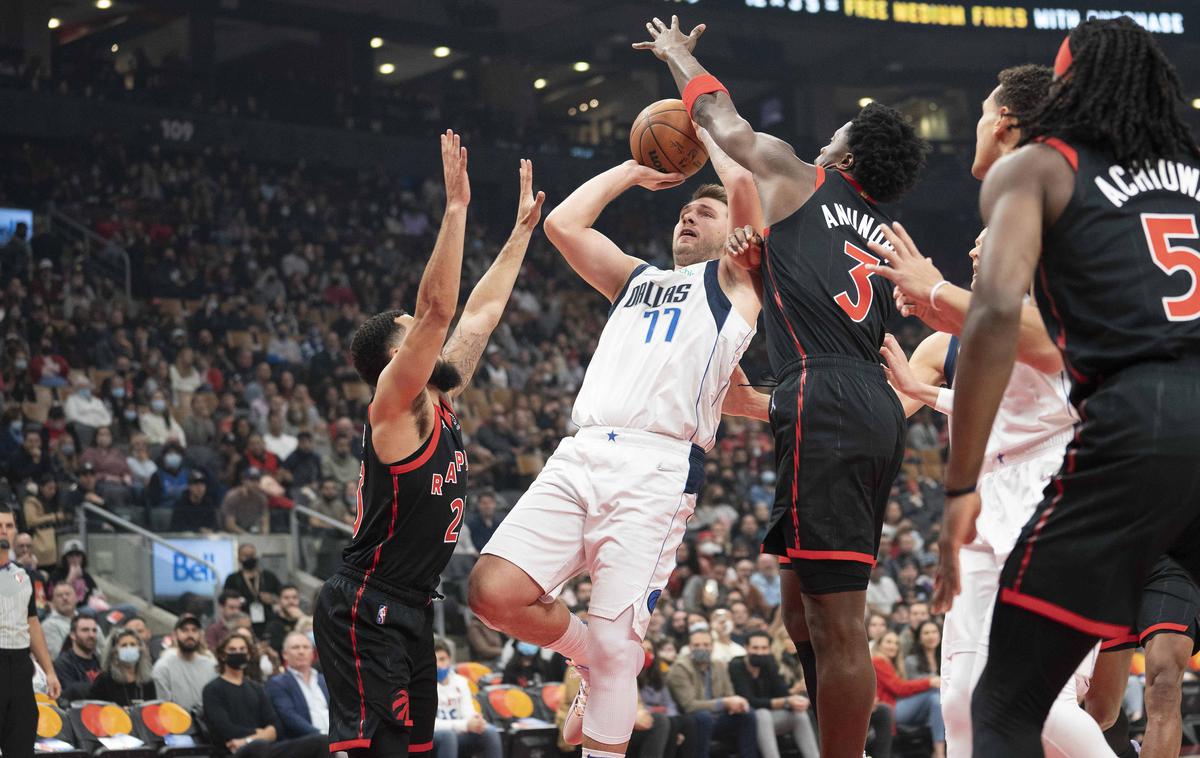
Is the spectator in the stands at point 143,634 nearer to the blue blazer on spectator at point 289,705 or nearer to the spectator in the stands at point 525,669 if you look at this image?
the blue blazer on spectator at point 289,705

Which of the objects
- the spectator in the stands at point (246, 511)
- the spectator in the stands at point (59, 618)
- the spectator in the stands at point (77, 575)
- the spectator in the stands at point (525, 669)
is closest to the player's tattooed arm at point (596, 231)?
the spectator in the stands at point (525, 669)

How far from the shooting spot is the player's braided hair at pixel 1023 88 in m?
4.20

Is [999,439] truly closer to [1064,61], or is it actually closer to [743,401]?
[743,401]

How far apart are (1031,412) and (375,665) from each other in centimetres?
268

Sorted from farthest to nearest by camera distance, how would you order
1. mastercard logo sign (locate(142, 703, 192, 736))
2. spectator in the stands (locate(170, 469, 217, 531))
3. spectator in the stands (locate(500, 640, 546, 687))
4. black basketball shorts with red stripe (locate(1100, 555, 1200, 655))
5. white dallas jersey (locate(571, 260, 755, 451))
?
spectator in the stands (locate(170, 469, 217, 531)) → spectator in the stands (locate(500, 640, 546, 687)) → mastercard logo sign (locate(142, 703, 192, 736)) → black basketball shorts with red stripe (locate(1100, 555, 1200, 655)) → white dallas jersey (locate(571, 260, 755, 451))

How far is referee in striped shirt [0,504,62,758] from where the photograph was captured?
8.66 m

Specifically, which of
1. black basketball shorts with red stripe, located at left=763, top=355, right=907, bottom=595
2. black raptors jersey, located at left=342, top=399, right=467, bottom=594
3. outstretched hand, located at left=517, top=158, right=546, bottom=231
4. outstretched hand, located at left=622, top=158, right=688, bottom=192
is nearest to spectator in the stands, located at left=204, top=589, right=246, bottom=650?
outstretched hand, located at left=517, top=158, right=546, bottom=231

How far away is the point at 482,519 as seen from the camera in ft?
54.0

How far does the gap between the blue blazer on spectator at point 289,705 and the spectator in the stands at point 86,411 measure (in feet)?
23.8

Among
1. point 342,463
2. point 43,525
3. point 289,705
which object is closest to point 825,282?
point 289,705

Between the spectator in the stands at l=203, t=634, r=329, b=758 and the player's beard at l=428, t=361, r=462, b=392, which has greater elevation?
the player's beard at l=428, t=361, r=462, b=392

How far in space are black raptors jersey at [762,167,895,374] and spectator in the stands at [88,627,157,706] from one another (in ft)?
26.5

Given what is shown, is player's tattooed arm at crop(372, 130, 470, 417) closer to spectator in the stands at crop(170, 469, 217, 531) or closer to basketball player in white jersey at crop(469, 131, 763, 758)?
basketball player in white jersey at crop(469, 131, 763, 758)

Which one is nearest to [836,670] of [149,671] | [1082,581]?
[1082,581]
